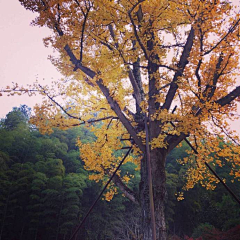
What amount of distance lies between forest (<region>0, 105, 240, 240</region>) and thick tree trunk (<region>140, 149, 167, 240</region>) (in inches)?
349

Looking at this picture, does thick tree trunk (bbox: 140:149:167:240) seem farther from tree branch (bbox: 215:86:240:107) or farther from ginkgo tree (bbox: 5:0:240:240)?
tree branch (bbox: 215:86:240:107)

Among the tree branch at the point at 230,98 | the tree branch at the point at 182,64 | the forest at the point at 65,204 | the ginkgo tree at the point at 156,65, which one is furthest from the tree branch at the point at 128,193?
the forest at the point at 65,204

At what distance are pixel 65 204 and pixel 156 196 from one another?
1250 centimetres

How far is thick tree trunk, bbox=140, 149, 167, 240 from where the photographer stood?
9.24 ft

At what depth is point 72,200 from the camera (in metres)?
13.6

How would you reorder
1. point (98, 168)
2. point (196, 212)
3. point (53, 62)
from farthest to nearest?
1. point (196, 212)
2. point (98, 168)
3. point (53, 62)

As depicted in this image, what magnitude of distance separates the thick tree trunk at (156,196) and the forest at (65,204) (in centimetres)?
888

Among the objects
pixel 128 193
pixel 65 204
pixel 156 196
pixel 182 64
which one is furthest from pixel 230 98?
pixel 65 204

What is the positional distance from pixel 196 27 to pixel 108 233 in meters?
16.9

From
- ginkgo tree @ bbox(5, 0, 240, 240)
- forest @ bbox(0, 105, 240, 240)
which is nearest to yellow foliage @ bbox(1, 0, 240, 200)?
ginkgo tree @ bbox(5, 0, 240, 240)

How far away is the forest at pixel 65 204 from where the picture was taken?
12.7 meters

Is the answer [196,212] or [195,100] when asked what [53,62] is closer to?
[195,100]

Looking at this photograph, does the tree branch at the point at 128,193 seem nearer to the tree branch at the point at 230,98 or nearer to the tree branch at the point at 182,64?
the tree branch at the point at 182,64

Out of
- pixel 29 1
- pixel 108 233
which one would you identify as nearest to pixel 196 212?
pixel 108 233
